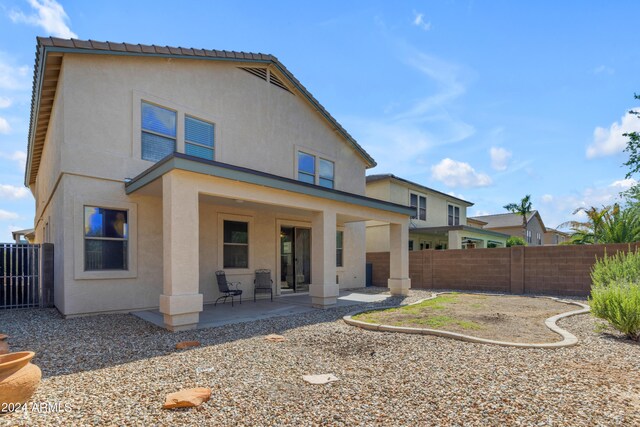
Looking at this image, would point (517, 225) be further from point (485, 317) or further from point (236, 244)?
point (236, 244)

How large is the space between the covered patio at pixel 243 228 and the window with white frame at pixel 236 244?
3cm

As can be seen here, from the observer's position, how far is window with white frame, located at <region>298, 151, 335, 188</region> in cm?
1388

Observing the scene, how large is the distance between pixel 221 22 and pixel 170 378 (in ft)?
28.8

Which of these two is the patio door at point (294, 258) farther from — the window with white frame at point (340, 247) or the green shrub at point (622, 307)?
the green shrub at point (622, 307)

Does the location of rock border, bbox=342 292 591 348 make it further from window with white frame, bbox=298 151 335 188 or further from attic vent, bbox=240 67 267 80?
attic vent, bbox=240 67 267 80

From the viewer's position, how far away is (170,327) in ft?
23.3

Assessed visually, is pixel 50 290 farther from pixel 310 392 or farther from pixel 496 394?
pixel 496 394

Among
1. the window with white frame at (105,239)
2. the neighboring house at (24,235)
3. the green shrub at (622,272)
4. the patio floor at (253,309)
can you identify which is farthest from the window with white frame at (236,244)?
the neighboring house at (24,235)

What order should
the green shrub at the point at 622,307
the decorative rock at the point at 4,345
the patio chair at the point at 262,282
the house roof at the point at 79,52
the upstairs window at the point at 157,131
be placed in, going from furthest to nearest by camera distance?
the patio chair at the point at 262,282, the upstairs window at the point at 157,131, the house roof at the point at 79,52, the green shrub at the point at 622,307, the decorative rock at the point at 4,345

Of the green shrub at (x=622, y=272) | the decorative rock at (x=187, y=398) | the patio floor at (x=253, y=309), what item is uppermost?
the green shrub at (x=622, y=272)

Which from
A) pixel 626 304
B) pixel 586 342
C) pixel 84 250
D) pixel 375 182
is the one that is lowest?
pixel 586 342

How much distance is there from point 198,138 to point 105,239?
378cm

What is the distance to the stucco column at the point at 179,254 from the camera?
6.96 meters

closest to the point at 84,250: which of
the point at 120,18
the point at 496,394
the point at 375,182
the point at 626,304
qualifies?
the point at 120,18
